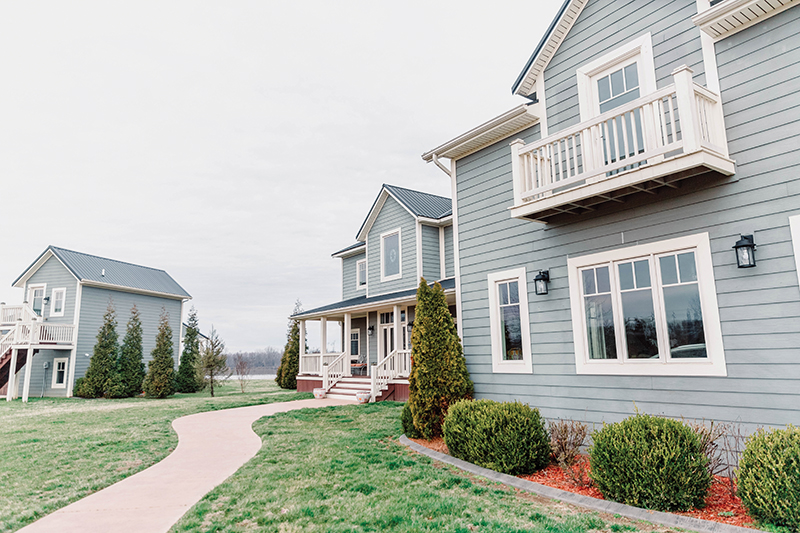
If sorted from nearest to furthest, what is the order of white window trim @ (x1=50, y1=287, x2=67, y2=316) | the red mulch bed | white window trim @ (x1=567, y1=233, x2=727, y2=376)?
the red mulch bed, white window trim @ (x1=567, y1=233, x2=727, y2=376), white window trim @ (x1=50, y1=287, x2=67, y2=316)

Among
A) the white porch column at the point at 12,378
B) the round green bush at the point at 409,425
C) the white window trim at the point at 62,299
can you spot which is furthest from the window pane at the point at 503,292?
the white window trim at the point at 62,299

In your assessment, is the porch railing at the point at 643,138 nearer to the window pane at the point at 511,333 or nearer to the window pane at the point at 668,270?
the window pane at the point at 668,270

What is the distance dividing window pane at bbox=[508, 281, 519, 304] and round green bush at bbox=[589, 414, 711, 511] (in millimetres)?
3514

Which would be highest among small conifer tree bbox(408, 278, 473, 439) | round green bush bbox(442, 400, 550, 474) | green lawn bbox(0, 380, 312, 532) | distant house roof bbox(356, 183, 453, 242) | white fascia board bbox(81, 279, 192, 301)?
distant house roof bbox(356, 183, 453, 242)

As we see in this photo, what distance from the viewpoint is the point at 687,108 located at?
5.08 metres

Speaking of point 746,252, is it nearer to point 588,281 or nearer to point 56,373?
point 588,281

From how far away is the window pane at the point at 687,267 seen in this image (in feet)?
18.4

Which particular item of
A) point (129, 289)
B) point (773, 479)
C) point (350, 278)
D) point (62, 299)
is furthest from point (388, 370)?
point (62, 299)

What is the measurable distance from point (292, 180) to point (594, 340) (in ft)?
83.9

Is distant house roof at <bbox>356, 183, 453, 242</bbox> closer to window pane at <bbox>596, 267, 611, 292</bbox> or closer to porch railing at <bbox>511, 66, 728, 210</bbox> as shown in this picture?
porch railing at <bbox>511, 66, 728, 210</bbox>

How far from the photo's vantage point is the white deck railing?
14.3m

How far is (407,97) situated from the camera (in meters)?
20.8

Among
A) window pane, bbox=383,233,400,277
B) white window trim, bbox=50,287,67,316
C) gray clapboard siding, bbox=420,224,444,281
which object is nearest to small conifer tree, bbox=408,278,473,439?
gray clapboard siding, bbox=420,224,444,281

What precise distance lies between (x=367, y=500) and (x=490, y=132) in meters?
6.71
